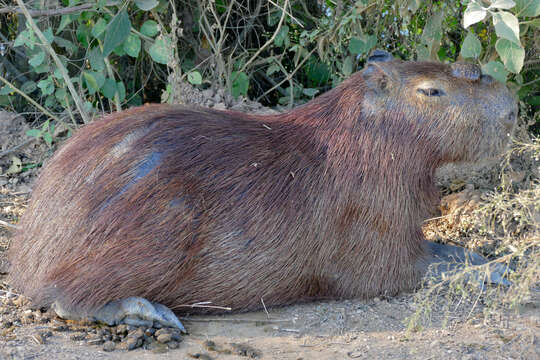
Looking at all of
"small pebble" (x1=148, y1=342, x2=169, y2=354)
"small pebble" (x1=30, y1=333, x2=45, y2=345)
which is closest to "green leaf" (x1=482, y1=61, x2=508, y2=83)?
"small pebble" (x1=148, y1=342, x2=169, y2=354)

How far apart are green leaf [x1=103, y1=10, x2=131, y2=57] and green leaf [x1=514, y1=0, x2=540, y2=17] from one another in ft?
8.75

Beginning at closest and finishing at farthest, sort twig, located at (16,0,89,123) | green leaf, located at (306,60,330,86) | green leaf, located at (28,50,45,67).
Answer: twig, located at (16,0,89,123)
green leaf, located at (28,50,45,67)
green leaf, located at (306,60,330,86)

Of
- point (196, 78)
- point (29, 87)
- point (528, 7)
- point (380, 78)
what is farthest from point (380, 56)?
point (29, 87)

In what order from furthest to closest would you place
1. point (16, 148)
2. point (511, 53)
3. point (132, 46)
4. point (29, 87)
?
point (29, 87)
point (16, 148)
point (132, 46)
point (511, 53)

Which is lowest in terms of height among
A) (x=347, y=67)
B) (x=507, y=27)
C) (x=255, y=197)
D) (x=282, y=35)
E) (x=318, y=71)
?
(x=255, y=197)

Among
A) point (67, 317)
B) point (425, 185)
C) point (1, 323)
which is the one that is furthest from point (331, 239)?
point (1, 323)

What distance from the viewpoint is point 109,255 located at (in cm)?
340

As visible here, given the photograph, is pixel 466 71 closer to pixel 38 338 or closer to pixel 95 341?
pixel 95 341

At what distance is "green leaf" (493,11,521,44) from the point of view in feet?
11.4

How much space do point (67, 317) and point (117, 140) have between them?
1.00m

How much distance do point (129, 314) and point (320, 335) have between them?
3.37 ft

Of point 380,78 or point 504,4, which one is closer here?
point 504,4

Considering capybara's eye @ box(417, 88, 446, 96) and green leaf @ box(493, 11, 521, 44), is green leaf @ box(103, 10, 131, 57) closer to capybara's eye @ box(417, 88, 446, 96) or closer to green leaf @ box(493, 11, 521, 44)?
capybara's eye @ box(417, 88, 446, 96)

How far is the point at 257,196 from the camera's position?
3652mm
